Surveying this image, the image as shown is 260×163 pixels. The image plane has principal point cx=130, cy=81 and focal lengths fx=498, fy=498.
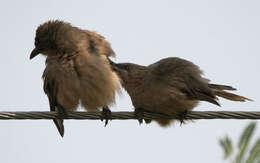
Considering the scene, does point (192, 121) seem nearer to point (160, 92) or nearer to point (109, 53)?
point (160, 92)

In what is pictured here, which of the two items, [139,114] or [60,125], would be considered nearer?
[139,114]

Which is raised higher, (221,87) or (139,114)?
(221,87)

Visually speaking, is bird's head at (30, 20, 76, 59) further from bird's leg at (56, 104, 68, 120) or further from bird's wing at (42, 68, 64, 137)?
bird's leg at (56, 104, 68, 120)

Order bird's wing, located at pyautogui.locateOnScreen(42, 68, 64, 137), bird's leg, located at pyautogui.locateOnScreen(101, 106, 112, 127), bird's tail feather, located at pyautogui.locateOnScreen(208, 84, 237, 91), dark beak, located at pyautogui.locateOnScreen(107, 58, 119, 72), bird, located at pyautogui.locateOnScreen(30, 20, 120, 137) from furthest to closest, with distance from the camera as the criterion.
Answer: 1. bird's tail feather, located at pyautogui.locateOnScreen(208, 84, 237, 91)
2. dark beak, located at pyautogui.locateOnScreen(107, 58, 119, 72)
3. bird's leg, located at pyautogui.locateOnScreen(101, 106, 112, 127)
4. bird's wing, located at pyautogui.locateOnScreen(42, 68, 64, 137)
5. bird, located at pyautogui.locateOnScreen(30, 20, 120, 137)

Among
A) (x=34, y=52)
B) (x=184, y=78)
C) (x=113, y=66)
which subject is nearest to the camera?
(x=34, y=52)

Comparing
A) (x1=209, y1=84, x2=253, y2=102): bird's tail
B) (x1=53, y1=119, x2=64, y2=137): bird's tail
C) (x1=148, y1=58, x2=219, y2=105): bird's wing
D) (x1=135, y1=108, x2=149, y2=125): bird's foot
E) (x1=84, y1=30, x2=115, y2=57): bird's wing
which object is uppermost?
(x1=84, y1=30, x2=115, y2=57): bird's wing

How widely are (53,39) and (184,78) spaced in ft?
6.89

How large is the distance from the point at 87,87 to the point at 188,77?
176cm

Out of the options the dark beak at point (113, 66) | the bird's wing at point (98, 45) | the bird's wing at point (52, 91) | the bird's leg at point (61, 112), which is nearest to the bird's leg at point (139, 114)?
the dark beak at point (113, 66)

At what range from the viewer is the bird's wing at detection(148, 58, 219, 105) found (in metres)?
7.54

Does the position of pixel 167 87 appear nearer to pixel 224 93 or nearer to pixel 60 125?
pixel 224 93

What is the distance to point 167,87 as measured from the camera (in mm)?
7500

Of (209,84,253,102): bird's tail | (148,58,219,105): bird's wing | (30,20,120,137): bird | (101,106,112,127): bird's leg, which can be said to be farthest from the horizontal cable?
(209,84,253,102): bird's tail

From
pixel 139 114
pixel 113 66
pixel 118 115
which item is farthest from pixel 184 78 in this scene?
pixel 118 115
